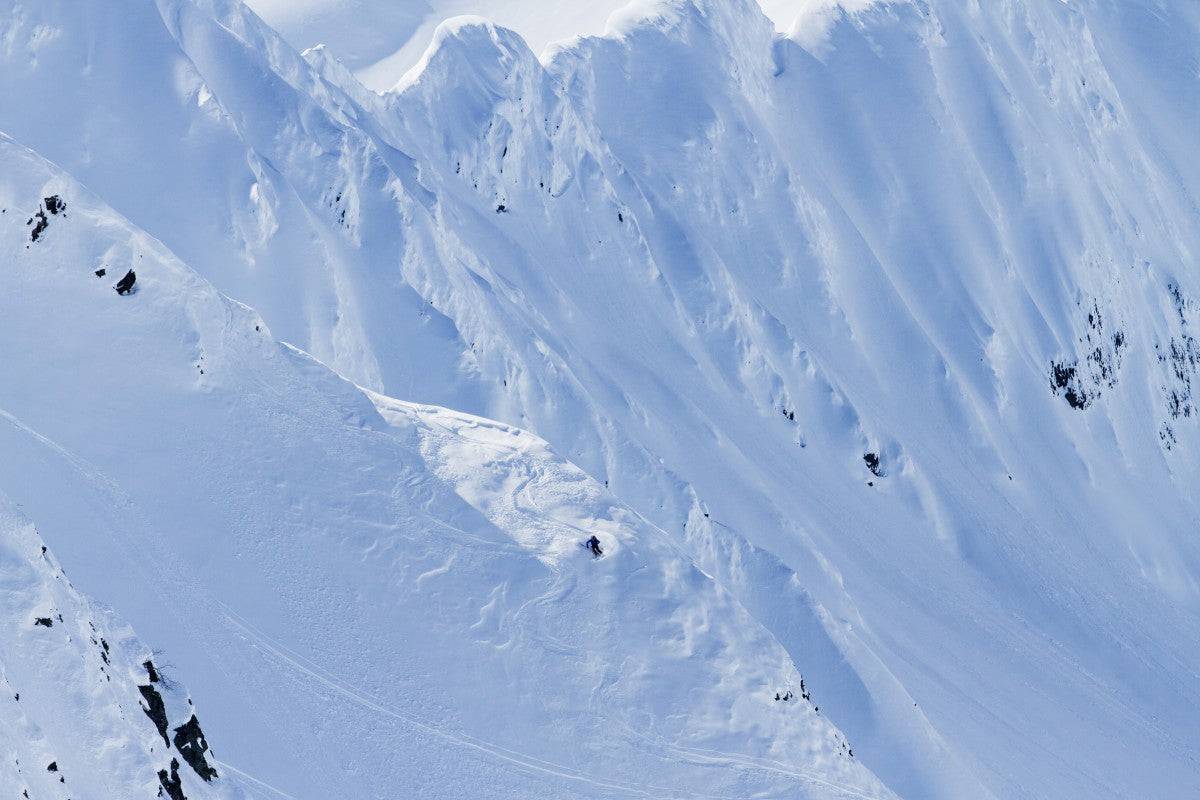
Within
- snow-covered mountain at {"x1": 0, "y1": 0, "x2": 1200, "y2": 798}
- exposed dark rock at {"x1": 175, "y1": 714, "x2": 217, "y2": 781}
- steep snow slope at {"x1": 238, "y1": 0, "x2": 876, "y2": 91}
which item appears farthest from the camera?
steep snow slope at {"x1": 238, "y1": 0, "x2": 876, "y2": 91}

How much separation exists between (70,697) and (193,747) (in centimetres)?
322

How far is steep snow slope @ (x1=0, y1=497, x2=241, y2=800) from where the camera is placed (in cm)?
2009

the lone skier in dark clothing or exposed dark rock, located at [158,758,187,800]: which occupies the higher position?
the lone skier in dark clothing

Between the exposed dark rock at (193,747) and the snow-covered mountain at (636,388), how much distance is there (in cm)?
147

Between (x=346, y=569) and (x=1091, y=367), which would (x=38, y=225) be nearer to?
(x=346, y=569)

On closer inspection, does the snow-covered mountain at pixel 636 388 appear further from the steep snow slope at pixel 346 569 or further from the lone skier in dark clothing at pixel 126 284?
the lone skier in dark clothing at pixel 126 284

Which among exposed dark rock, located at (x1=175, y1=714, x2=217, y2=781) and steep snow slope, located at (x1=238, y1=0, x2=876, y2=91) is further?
steep snow slope, located at (x1=238, y1=0, x2=876, y2=91)

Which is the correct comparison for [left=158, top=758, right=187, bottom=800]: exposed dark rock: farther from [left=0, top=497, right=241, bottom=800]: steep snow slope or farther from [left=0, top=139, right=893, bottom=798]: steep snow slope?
[left=0, top=139, right=893, bottom=798]: steep snow slope

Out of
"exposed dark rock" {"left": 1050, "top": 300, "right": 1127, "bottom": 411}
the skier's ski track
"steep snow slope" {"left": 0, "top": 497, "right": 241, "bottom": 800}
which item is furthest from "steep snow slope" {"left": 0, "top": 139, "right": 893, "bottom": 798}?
"exposed dark rock" {"left": 1050, "top": 300, "right": 1127, "bottom": 411}

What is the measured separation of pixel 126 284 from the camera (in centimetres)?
3359

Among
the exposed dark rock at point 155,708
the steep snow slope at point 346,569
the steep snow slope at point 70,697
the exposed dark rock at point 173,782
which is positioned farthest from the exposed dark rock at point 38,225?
the exposed dark rock at point 173,782

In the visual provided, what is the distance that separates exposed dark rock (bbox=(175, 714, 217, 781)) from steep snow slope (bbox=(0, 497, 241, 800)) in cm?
Result: 11

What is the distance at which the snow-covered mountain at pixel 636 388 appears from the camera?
30.8 m

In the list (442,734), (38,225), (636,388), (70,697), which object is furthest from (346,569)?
(636,388)
